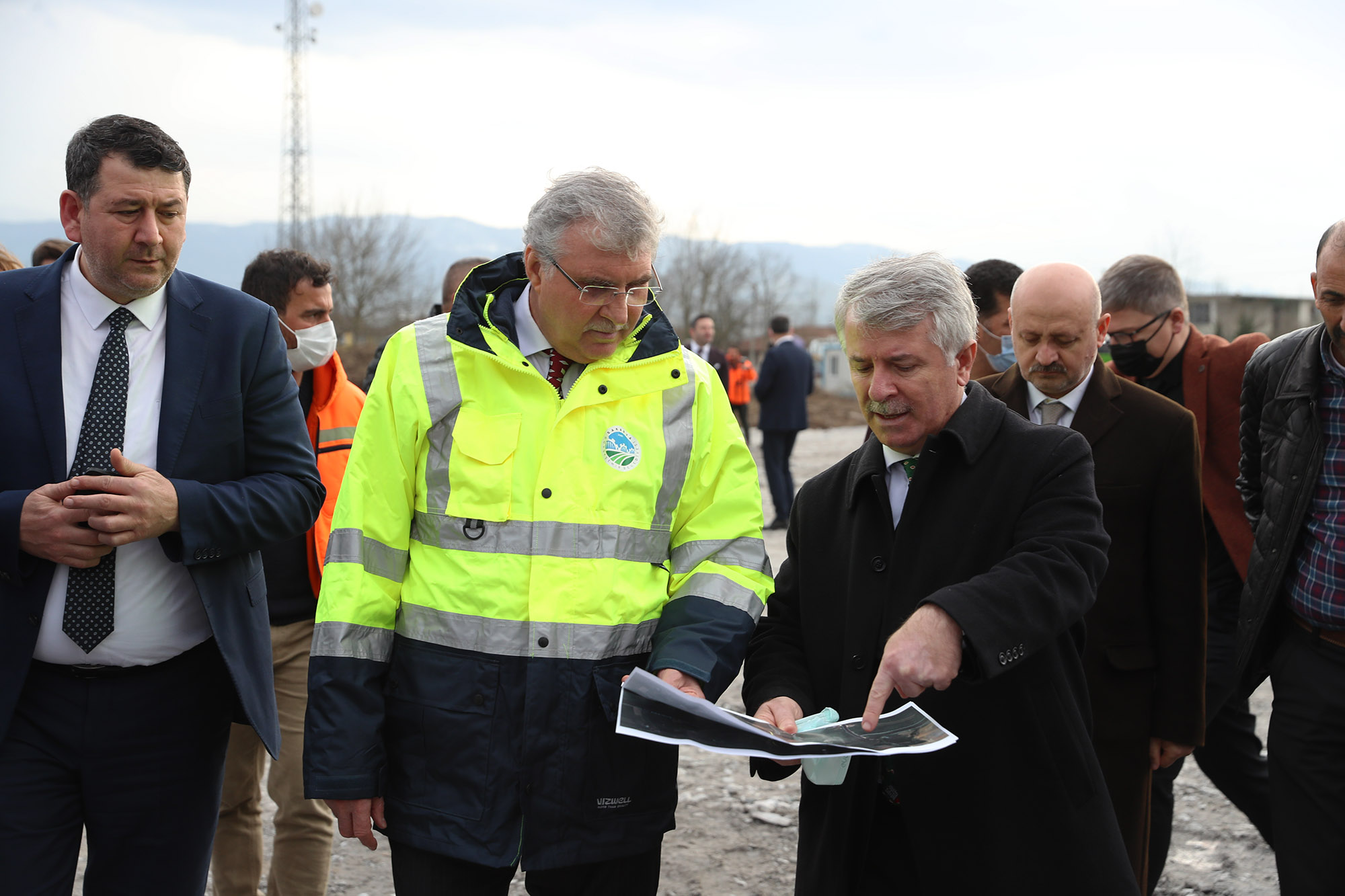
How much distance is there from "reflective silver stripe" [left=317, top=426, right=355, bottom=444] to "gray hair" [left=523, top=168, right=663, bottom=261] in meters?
1.76

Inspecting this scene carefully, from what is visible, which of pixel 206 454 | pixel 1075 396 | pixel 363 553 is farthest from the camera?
pixel 1075 396

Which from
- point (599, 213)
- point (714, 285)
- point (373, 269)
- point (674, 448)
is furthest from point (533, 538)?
point (714, 285)

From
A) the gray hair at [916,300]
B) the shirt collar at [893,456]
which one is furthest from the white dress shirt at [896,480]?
the gray hair at [916,300]

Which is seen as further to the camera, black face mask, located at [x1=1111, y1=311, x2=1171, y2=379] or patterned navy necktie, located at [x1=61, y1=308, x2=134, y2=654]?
black face mask, located at [x1=1111, y1=311, x2=1171, y2=379]

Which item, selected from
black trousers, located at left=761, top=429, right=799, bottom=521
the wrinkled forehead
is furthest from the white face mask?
black trousers, located at left=761, top=429, right=799, bottom=521

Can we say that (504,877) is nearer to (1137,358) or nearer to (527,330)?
(527,330)

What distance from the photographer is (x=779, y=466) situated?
12.2 meters

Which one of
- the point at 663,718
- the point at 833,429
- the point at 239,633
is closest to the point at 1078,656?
the point at 663,718

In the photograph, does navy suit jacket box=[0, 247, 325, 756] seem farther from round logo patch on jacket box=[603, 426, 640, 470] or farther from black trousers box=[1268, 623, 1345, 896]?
black trousers box=[1268, 623, 1345, 896]

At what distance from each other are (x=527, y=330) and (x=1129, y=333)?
2.68m

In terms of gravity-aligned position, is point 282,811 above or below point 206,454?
below

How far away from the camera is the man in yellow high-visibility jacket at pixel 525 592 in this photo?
2293 millimetres

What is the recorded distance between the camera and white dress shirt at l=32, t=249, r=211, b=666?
2508mm

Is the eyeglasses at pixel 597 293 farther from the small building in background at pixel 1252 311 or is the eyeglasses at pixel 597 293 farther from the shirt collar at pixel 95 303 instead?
the small building in background at pixel 1252 311
